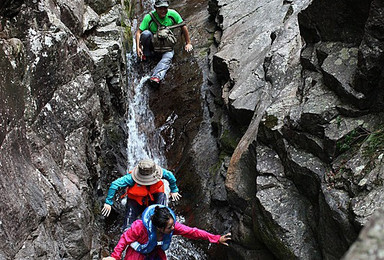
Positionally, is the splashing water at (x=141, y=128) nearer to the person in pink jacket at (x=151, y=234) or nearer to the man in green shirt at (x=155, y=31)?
the man in green shirt at (x=155, y=31)

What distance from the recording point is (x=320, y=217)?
5.63 m

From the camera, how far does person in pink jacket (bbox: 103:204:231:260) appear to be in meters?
6.00

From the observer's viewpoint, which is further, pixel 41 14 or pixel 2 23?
pixel 41 14

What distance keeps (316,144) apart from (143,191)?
3.37m

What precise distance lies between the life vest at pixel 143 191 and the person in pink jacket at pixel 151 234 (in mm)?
1307

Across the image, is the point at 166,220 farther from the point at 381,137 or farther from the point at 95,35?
the point at 95,35

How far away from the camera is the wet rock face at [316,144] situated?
527 centimetres

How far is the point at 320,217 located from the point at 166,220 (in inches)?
85.2

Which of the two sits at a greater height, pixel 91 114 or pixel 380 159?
pixel 380 159

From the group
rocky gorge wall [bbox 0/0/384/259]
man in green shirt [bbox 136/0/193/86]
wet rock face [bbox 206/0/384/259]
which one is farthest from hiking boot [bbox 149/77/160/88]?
wet rock face [bbox 206/0/384/259]

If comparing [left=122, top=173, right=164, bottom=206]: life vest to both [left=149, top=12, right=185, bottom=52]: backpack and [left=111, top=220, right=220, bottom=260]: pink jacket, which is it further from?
[left=149, top=12, right=185, bottom=52]: backpack

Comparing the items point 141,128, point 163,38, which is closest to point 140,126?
point 141,128

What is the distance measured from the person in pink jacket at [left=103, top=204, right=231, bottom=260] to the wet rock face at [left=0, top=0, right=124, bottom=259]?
3.74 feet

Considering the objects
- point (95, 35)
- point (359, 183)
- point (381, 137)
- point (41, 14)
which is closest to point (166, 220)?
point (359, 183)
